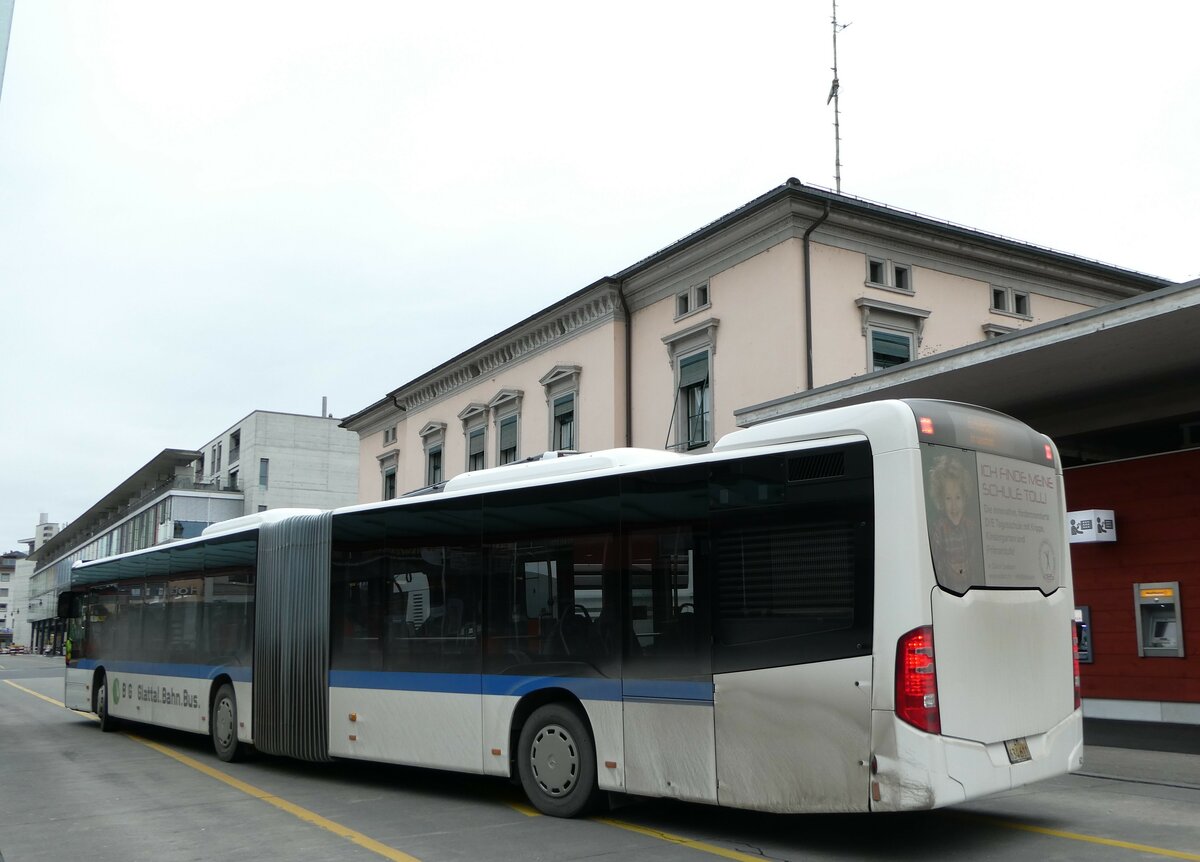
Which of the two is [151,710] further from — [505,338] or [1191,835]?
[505,338]

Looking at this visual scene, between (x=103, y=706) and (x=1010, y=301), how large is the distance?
20.7 m

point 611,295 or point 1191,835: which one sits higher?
point 611,295

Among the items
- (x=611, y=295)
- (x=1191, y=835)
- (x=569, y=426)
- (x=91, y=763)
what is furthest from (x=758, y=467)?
(x=569, y=426)

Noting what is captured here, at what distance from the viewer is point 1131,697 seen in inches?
612

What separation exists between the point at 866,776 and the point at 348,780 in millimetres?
6725

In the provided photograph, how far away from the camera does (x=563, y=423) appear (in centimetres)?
3134

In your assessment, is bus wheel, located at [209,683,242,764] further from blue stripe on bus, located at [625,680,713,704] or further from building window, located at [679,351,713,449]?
building window, located at [679,351,713,449]

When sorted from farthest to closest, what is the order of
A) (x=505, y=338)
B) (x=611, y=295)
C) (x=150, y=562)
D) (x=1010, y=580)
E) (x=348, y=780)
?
(x=505, y=338)
(x=611, y=295)
(x=150, y=562)
(x=348, y=780)
(x=1010, y=580)

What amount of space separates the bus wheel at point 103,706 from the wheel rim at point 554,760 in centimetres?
1148

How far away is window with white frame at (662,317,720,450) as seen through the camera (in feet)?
83.3

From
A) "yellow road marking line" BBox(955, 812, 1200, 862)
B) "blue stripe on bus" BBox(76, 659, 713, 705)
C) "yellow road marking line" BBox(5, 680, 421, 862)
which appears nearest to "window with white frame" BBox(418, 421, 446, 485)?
"yellow road marking line" BBox(5, 680, 421, 862)

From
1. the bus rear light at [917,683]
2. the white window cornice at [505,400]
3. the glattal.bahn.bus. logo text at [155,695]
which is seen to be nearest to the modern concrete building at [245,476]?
the white window cornice at [505,400]

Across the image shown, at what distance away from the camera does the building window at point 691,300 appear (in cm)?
2595

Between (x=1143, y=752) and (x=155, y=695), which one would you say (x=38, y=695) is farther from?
(x=1143, y=752)
